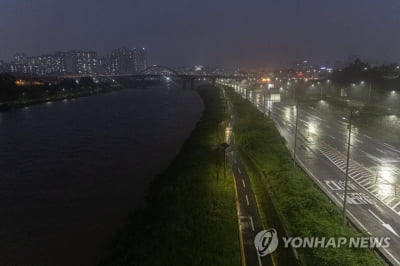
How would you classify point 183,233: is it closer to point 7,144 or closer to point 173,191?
point 173,191

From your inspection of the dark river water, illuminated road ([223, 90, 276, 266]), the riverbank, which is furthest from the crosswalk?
the riverbank

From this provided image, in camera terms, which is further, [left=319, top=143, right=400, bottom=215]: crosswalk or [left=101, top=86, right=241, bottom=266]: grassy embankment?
[left=319, top=143, right=400, bottom=215]: crosswalk

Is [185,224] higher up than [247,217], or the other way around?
[247,217]

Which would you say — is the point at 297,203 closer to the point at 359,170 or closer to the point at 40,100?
the point at 359,170

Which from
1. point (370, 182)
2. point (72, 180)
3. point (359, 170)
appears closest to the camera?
point (370, 182)

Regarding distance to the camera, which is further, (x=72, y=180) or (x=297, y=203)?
(x=72, y=180)

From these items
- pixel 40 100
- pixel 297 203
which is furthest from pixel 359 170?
pixel 40 100

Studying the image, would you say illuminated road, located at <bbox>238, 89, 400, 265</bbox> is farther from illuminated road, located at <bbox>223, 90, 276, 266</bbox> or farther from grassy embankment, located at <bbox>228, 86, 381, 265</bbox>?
illuminated road, located at <bbox>223, 90, 276, 266</bbox>

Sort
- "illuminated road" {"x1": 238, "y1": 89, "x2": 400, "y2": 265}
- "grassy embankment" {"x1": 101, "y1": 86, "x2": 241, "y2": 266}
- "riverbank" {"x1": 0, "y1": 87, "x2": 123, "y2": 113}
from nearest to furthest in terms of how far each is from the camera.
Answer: "grassy embankment" {"x1": 101, "y1": 86, "x2": 241, "y2": 266} < "illuminated road" {"x1": 238, "y1": 89, "x2": 400, "y2": 265} < "riverbank" {"x1": 0, "y1": 87, "x2": 123, "y2": 113}

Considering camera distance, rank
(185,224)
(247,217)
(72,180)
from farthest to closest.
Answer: (72,180)
(247,217)
(185,224)
